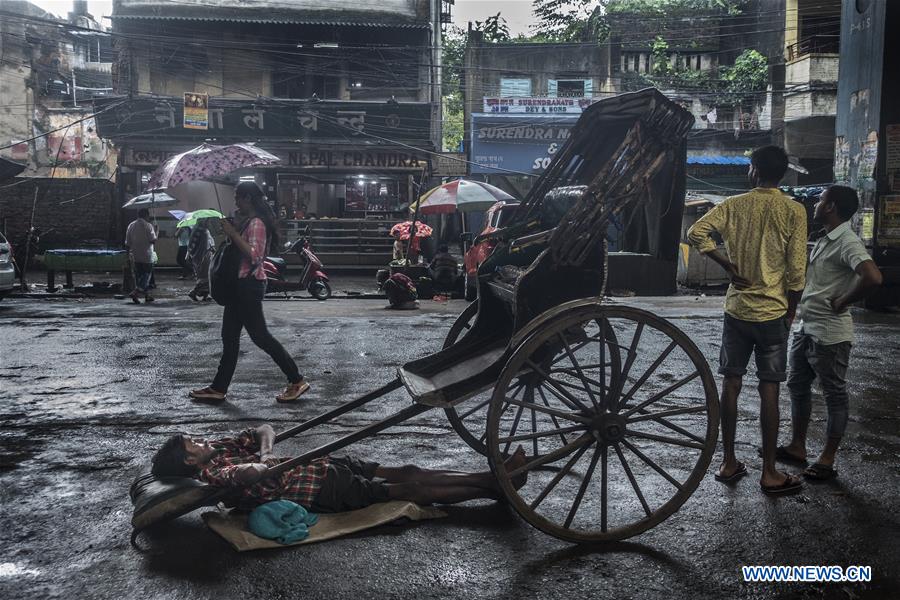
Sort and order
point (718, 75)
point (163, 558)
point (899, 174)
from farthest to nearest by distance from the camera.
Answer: point (718, 75) < point (899, 174) < point (163, 558)

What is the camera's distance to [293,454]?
15.0ft

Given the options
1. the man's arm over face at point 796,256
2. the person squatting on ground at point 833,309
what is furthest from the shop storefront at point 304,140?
the man's arm over face at point 796,256

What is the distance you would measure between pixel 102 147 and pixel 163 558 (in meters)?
34.8

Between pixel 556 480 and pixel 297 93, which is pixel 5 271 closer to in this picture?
pixel 556 480

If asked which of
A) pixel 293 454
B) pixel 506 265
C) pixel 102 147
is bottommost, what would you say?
pixel 293 454

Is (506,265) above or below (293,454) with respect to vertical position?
above

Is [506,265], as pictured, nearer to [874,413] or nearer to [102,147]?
[874,413]

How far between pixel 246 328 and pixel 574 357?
130 inches

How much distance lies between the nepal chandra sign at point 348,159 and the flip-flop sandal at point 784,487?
20390mm

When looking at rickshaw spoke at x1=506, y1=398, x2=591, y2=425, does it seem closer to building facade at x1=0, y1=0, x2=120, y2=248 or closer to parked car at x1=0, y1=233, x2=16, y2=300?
parked car at x1=0, y1=233, x2=16, y2=300

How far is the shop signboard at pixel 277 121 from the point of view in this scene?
2238 centimetres

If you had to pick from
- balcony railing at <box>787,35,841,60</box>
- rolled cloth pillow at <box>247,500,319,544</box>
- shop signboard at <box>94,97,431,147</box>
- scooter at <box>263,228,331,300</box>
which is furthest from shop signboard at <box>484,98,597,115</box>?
rolled cloth pillow at <box>247,500,319,544</box>

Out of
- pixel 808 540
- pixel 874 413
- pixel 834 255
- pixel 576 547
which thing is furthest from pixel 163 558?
pixel 874 413

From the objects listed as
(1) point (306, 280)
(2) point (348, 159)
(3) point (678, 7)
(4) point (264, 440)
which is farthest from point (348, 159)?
(4) point (264, 440)
